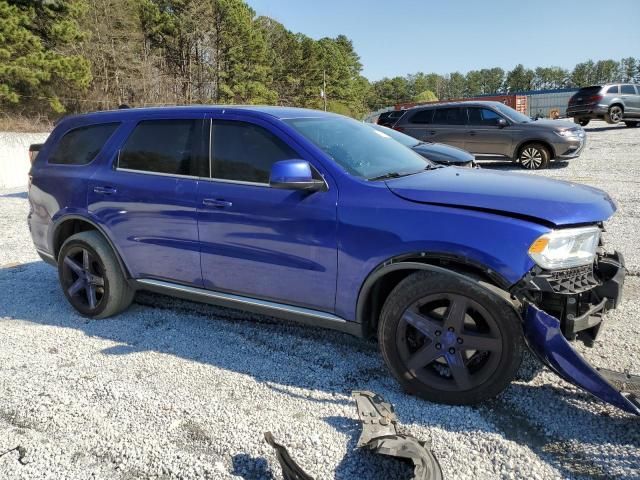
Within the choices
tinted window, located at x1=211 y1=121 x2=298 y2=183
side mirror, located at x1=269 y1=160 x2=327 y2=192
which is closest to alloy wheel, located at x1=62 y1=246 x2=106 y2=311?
tinted window, located at x1=211 y1=121 x2=298 y2=183

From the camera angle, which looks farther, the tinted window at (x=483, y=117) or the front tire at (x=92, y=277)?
the tinted window at (x=483, y=117)

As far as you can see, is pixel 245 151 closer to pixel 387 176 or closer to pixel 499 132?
pixel 387 176

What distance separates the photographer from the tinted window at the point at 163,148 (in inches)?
149

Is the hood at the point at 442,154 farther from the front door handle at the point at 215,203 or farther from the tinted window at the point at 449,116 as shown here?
the tinted window at the point at 449,116

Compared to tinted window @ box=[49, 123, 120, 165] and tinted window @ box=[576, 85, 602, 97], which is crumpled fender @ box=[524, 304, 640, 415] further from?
tinted window @ box=[576, 85, 602, 97]

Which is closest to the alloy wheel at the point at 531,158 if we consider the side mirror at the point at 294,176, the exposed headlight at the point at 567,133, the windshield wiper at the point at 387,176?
the exposed headlight at the point at 567,133

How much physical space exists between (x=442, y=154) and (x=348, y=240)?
214 inches

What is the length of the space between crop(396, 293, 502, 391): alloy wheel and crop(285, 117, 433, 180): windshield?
93cm

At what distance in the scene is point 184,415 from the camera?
2.92 meters

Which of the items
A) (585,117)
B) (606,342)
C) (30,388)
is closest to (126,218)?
(30,388)

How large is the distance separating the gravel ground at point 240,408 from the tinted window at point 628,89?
20.9 metres

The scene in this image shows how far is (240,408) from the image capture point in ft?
9.73

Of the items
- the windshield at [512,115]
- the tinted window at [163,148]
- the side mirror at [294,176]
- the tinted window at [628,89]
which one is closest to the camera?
the side mirror at [294,176]

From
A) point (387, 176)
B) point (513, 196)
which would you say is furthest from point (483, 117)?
point (513, 196)
